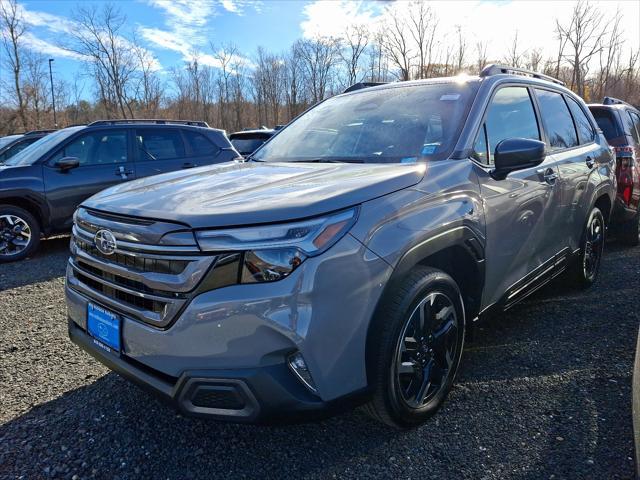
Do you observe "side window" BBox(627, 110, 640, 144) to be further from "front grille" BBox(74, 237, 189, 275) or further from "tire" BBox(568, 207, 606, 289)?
"front grille" BBox(74, 237, 189, 275)

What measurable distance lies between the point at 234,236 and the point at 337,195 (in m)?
0.44

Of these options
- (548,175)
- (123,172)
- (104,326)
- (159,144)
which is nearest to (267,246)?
(104,326)

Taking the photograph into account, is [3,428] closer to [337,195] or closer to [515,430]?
[337,195]

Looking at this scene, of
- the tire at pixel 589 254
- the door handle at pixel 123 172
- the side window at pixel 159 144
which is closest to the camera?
the tire at pixel 589 254

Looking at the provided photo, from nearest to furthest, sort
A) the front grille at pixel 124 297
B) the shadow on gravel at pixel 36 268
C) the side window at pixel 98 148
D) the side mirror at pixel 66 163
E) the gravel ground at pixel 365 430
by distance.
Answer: the front grille at pixel 124 297, the gravel ground at pixel 365 430, the shadow on gravel at pixel 36 268, the side mirror at pixel 66 163, the side window at pixel 98 148

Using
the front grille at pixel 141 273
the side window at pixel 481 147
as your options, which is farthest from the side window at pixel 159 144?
the side window at pixel 481 147

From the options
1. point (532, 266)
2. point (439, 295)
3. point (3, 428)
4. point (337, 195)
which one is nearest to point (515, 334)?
point (532, 266)

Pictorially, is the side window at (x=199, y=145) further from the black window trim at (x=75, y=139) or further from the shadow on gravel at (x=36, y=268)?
the shadow on gravel at (x=36, y=268)

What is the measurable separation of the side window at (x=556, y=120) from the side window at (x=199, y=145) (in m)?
5.12

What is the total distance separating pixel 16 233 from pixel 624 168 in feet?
25.3

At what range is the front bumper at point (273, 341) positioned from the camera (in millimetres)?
1672

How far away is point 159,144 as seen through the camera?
700 centimetres

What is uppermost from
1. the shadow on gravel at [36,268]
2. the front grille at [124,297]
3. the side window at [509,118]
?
the side window at [509,118]

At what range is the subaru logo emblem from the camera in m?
1.98
